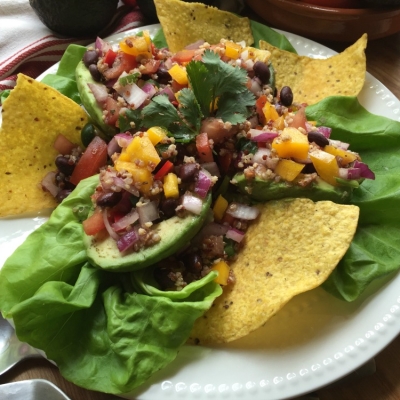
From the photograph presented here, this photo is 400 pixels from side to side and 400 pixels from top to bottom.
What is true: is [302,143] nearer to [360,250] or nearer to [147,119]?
[360,250]

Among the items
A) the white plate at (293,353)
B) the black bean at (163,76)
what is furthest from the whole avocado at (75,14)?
the white plate at (293,353)

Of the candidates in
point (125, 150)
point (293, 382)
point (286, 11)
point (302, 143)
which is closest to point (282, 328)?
point (293, 382)

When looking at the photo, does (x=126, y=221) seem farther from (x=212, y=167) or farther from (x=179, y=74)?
(x=179, y=74)

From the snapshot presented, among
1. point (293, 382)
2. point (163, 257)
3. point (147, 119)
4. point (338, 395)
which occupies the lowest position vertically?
point (338, 395)

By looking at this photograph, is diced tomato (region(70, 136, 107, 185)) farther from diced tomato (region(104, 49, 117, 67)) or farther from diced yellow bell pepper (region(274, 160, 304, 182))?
diced yellow bell pepper (region(274, 160, 304, 182))

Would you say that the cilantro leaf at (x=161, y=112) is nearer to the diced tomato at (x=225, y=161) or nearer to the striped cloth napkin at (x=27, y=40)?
the diced tomato at (x=225, y=161)

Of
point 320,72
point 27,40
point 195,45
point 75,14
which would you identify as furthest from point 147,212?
point 27,40
